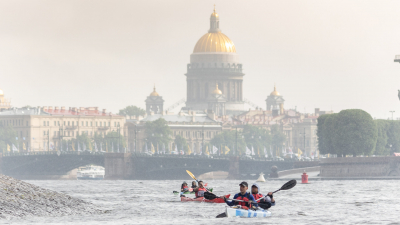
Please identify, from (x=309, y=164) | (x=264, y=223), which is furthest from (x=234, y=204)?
(x=309, y=164)

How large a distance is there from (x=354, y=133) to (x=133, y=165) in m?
36.1

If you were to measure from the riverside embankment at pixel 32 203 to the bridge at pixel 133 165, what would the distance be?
81.7 metres

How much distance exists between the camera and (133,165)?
158m

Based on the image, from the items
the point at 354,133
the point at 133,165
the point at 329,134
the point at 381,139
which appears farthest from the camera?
the point at 133,165

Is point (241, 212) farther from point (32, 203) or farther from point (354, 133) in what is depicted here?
point (354, 133)

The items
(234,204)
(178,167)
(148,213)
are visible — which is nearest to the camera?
(234,204)

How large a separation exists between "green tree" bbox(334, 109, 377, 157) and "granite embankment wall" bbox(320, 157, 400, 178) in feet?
14.6

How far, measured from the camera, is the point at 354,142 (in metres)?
132

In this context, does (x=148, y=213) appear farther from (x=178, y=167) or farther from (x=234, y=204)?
(x=178, y=167)

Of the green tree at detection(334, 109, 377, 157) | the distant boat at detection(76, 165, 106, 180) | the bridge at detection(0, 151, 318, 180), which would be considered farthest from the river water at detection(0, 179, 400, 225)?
the distant boat at detection(76, 165, 106, 180)

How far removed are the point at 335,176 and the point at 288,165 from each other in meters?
21.4

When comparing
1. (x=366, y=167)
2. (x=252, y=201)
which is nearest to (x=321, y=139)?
(x=366, y=167)

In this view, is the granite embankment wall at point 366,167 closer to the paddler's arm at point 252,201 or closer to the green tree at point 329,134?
the green tree at point 329,134

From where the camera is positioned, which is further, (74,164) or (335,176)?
(74,164)
